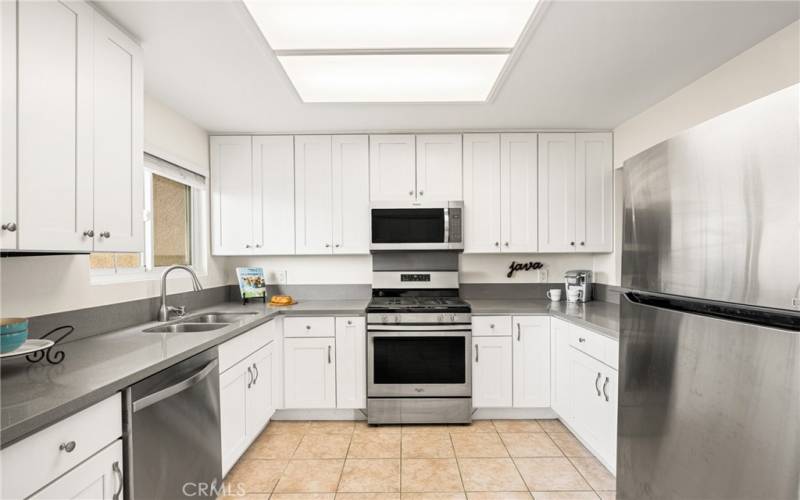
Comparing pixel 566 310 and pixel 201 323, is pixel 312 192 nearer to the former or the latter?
pixel 201 323

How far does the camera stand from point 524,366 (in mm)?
2934

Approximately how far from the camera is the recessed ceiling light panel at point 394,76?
206cm

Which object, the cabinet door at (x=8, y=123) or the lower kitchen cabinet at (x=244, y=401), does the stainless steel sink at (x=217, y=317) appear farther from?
the cabinet door at (x=8, y=123)

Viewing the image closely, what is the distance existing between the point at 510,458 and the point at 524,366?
0.71 meters

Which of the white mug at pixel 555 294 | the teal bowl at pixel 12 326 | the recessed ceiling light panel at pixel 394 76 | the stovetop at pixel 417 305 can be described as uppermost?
the recessed ceiling light panel at pixel 394 76

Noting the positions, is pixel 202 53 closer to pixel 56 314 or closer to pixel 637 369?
pixel 56 314

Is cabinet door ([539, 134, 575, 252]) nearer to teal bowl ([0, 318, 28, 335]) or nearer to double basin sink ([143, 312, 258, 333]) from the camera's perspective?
double basin sink ([143, 312, 258, 333])

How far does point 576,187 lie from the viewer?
3.22m

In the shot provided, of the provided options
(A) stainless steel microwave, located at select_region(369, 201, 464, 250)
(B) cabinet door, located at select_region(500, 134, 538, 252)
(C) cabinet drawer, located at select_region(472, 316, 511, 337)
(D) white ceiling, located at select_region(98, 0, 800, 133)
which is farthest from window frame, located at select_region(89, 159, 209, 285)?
(B) cabinet door, located at select_region(500, 134, 538, 252)

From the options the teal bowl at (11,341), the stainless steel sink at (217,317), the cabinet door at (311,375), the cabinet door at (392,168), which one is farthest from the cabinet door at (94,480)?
the cabinet door at (392,168)

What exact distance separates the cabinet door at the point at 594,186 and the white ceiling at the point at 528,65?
0.17 meters

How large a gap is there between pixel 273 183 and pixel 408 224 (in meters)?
1.18

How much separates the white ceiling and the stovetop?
142cm

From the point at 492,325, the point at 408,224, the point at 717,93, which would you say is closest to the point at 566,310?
the point at 492,325
